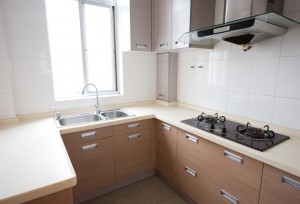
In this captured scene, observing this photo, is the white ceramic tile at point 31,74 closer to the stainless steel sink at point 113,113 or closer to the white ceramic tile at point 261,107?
the stainless steel sink at point 113,113

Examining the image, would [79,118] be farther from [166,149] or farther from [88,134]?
[166,149]

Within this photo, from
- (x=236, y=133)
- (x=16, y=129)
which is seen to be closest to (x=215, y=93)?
(x=236, y=133)

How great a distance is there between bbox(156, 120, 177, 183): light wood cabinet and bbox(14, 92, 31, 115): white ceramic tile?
141 centimetres

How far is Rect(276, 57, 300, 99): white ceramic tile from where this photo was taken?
4.50 ft

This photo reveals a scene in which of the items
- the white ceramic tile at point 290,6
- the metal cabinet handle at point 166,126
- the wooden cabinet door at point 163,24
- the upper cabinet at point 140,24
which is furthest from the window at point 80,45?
the white ceramic tile at point 290,6

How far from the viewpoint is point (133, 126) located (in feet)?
6.64

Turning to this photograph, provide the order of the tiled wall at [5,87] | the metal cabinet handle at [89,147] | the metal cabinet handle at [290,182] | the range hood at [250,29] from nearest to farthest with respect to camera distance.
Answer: the metal cabinet handle at [290,182] → the range hood at [250,29] → the tiled wall at [5,87] → the metal cabinet handle at [89,147]

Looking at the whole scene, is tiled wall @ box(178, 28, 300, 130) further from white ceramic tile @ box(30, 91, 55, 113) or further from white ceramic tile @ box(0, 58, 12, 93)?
white ceramic tile @ box(0, 58, 12, 93)

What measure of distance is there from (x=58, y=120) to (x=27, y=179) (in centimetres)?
114

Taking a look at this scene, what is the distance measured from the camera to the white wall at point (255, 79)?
54.9 inches

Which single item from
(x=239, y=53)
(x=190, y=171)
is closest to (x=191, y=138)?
(x=190, y=171)

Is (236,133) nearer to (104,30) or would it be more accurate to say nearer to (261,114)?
(261,114)

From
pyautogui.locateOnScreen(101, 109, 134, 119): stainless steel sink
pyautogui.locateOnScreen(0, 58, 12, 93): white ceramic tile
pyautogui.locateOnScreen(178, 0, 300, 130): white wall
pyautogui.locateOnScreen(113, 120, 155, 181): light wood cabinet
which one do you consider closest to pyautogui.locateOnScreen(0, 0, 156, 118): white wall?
pyautogui.locateOnScreen(0, 58, 12, 93): white ceramic tile

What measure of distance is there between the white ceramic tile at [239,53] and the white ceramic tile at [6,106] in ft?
7.24
